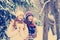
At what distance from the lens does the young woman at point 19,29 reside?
1.56 metres

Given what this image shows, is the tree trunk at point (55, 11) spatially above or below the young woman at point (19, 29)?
above

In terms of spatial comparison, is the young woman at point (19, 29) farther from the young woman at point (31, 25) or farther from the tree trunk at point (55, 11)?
the tree trunk at point (55, 11)

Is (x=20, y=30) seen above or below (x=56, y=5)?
below

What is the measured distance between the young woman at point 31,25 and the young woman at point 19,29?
37 mm

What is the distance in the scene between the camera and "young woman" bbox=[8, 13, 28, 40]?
156 cm

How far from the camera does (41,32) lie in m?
1.63

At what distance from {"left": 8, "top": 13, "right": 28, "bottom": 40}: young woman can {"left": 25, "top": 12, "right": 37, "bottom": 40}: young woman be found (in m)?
0.04

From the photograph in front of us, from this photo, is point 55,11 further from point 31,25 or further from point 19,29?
point 19,29

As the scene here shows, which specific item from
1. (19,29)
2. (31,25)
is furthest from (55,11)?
(19,29)

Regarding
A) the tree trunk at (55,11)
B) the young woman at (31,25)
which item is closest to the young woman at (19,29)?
the young woman at (31,25)

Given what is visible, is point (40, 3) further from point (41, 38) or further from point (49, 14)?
point (41, 38)

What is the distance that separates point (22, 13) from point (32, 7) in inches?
4.4

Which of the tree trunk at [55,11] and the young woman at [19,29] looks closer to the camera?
the young woman at [19,29]

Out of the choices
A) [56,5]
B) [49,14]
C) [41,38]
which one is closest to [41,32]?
[41,38]
